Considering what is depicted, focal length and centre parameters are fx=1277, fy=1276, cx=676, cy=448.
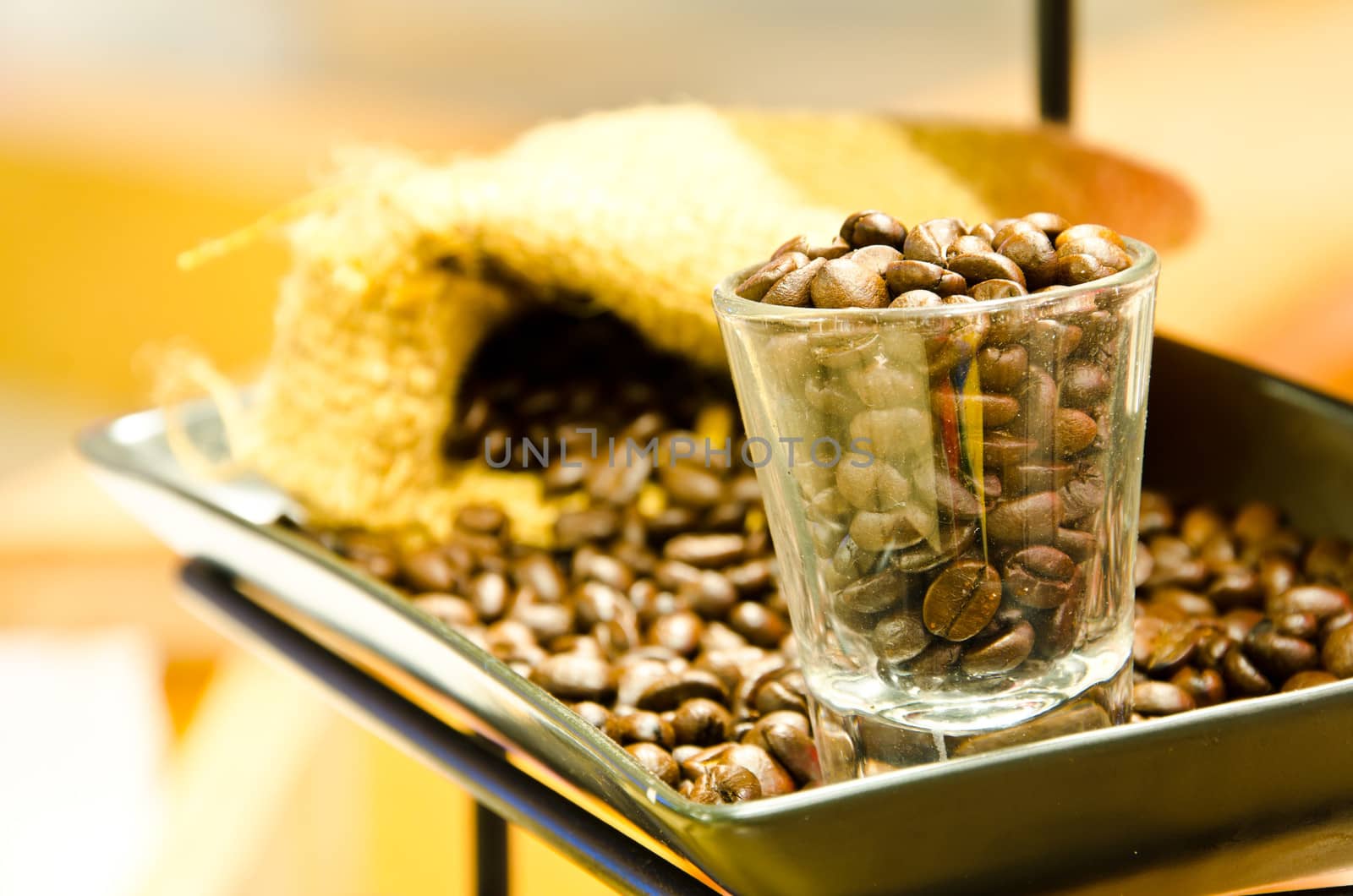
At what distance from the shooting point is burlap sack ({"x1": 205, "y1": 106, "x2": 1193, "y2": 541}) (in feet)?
2.00

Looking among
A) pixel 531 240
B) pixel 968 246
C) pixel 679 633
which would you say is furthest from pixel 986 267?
pixel 531 240

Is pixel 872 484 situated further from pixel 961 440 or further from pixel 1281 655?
pixel 1281 655

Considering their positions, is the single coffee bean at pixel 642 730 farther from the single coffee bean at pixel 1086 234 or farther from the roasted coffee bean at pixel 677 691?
the single coffee bean at pixel 1086 234

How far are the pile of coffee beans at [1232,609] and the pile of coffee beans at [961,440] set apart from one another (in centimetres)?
8

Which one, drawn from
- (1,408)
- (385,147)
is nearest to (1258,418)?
(385,147)

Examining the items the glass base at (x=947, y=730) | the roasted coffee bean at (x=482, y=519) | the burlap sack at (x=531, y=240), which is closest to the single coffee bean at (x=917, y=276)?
the glass base at (x=947, y=730)

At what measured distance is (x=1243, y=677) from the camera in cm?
40

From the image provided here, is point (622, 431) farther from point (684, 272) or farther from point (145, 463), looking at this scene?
point (145, 463)

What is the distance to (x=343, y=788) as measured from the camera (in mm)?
1371

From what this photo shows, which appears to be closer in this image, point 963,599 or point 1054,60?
point 963,599

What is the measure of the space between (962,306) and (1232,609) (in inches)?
9.4

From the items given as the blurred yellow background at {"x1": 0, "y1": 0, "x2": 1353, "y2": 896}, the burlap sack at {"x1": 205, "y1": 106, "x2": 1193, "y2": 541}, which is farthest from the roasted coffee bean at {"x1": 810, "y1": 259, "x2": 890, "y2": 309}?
the blurred yellow background at {"x1": 0, "y1": 0, "x2": 1353, "y2": 896}

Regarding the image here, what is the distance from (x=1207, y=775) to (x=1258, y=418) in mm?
263

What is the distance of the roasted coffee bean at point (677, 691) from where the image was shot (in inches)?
17.5
